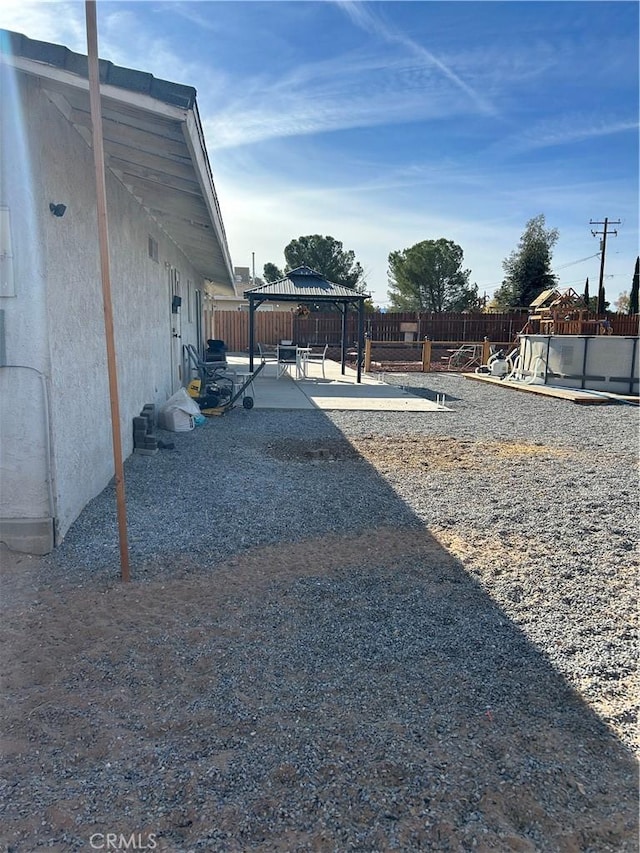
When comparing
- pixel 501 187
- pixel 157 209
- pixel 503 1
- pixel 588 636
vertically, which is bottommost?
pixel 588 636

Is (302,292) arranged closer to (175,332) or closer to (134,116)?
(175,332)

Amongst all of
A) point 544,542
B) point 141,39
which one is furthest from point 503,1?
point 544,542

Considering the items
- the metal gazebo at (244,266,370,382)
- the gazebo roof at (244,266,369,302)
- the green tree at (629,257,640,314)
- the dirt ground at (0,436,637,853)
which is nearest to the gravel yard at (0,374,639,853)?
the dirt ground at (0,436,637,853)

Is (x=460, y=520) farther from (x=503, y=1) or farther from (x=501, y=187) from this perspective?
(x=501, y=187)

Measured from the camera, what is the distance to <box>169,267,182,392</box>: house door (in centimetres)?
967

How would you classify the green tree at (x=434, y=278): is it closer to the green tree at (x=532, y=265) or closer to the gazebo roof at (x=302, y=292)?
the green tree at (x=532, y=265)

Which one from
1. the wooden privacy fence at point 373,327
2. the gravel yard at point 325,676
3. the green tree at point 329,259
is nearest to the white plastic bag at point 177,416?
the gravel yard at point 325,676

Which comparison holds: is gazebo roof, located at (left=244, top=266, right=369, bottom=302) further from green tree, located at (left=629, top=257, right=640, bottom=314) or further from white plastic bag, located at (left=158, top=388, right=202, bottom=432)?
green tree, located at (left=629, top=257, right=640, bottom=314)

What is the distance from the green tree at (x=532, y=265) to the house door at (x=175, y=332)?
2988 cm

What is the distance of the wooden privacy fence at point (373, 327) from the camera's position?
25.6 m

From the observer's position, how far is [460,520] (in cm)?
451

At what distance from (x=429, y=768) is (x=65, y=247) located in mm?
3769

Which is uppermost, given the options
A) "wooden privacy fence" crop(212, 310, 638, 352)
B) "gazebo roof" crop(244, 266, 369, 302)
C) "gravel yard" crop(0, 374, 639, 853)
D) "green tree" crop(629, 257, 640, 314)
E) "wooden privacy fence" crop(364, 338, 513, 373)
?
"green tree" crop(629, 257, 640, 314)

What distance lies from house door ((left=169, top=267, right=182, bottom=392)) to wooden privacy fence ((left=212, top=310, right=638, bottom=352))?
1463 cm
